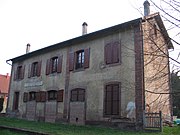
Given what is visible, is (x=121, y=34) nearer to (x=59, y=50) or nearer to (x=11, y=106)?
(x=59, y=50)

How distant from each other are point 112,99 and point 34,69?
988cm

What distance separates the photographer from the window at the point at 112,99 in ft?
44.0

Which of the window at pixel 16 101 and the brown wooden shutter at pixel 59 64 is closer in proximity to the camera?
the brown wooden shutter at pixel 59 64

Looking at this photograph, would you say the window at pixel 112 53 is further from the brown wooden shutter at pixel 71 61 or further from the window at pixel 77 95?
the brown wooden shutter at pixel 71 61

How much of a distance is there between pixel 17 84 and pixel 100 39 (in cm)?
1121

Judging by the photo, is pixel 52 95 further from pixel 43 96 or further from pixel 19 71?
pixel 19 71

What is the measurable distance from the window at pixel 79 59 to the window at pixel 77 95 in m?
1.66

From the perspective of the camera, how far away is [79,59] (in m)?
16.8

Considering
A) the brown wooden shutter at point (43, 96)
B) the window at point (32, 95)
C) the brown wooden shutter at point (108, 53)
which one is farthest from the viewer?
the window at point (32, 95)

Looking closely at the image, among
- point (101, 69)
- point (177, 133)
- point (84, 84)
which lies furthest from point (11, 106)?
point (177, 133)

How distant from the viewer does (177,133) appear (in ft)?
35.4

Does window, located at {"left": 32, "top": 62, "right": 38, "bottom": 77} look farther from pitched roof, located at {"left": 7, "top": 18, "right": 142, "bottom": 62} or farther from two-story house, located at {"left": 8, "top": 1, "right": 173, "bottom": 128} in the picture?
pitched roof, located at {"left": 7, "top": 18, "right": 142, "bottom": 62}

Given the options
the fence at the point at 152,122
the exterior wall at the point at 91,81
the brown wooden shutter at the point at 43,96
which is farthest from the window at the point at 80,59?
the fence at the point at 152,122

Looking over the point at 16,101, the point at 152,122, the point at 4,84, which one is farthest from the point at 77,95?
the point at 4,84
